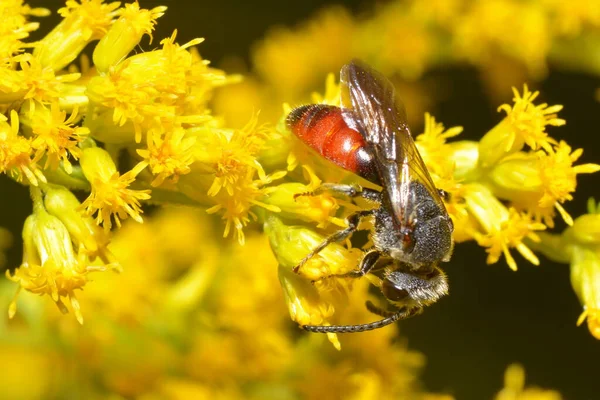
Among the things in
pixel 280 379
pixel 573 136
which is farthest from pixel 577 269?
pixel 573 136

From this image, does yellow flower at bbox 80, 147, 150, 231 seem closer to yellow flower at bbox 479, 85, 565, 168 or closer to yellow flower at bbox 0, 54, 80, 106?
yellow flower at bbox 0, 54, 80, 106

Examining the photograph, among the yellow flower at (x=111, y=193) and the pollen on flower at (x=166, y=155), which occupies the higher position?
the pollen on flower at (x=166, y=155)

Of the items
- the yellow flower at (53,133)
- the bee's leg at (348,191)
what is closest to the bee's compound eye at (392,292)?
the bee's leg at (348,191)

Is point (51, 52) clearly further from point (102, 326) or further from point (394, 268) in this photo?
point (102, 326)

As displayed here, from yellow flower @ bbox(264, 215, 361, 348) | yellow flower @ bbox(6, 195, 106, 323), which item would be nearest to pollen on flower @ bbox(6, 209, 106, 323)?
yellow flower @ bbox(6, 195, 106, 323)

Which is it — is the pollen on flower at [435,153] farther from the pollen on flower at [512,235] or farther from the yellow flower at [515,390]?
the yellow flower at [515,390]

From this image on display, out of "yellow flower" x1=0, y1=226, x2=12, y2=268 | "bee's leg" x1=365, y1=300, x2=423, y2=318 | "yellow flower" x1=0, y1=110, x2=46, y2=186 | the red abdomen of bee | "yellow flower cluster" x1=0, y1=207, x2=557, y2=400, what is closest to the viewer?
"yellow flower" x1=0, y1=110, x2=46, y2=186
